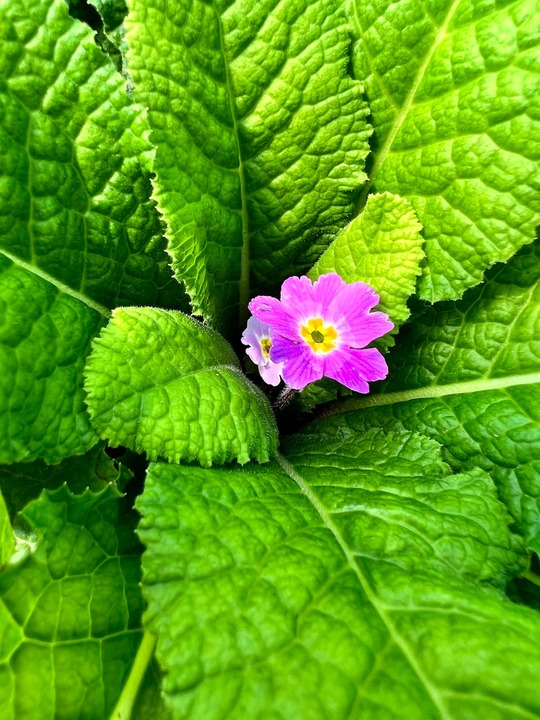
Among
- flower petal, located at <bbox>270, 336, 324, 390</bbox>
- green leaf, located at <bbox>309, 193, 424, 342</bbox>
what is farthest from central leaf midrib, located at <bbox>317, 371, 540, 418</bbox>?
flower petal, located at <bbox>270, 336, 324, 390</bbox>

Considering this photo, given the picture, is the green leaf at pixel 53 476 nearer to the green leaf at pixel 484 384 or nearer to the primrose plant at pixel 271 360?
the primrose plant at pixel 271 360

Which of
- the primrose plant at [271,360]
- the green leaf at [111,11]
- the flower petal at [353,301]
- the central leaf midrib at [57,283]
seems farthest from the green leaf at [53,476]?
the green leaf at [111,11]

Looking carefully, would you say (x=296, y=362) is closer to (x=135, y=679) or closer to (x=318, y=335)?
(x=318, y=335)

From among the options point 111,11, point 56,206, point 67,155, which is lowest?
point 56,206

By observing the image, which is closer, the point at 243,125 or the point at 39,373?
the point at 39,373

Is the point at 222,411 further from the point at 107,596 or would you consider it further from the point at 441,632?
the point at 441,632

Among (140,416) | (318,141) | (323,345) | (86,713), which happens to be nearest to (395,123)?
(318,141)

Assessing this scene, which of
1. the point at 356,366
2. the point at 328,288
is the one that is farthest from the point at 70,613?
the point at 328,288
